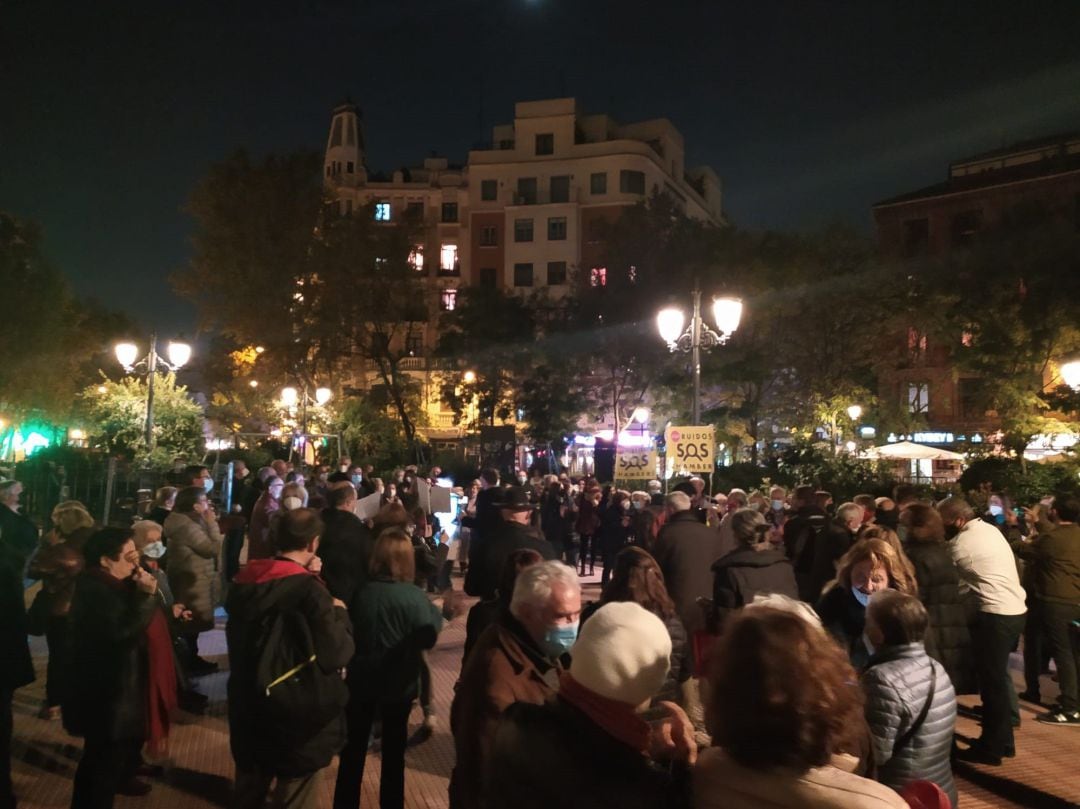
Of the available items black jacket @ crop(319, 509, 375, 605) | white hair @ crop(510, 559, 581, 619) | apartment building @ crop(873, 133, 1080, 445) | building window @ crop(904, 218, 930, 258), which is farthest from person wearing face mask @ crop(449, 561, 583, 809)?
building window @ crop(904, 218, 930, 258)

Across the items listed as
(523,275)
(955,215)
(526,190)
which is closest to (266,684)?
(955,215)

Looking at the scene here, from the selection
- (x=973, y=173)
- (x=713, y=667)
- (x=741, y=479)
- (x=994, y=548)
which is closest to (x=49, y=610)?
(x=713, y=667)

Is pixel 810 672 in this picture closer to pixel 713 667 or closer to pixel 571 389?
pixel 713 667

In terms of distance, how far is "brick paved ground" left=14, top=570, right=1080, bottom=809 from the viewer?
605 centimetres

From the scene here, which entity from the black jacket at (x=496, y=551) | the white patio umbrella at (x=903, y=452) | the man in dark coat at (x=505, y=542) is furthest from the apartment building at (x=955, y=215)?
the black jacket at (x=496, y=551)

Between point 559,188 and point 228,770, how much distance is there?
5965 cm

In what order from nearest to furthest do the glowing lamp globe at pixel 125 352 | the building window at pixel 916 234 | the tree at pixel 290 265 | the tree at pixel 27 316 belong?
1. the glowing lamp globe at pixel 125 352
2. the tree at pixel 27 316
3. the tree at pixel 290 265
4. the building window at pixel 916 234

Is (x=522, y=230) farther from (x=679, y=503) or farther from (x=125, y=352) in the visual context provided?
(x=679, y=503)

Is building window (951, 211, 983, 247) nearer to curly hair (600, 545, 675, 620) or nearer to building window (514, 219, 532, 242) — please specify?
building window (514, 219, 532, 242)

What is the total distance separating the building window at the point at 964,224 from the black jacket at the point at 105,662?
55444mm

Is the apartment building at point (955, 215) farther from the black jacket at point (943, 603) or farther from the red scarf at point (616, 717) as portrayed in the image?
the red scarf at point (616, 717)

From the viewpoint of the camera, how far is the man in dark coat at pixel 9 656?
5.20 metres

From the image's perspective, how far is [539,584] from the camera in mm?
3496

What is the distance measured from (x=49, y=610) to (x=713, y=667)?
5.04 metres
